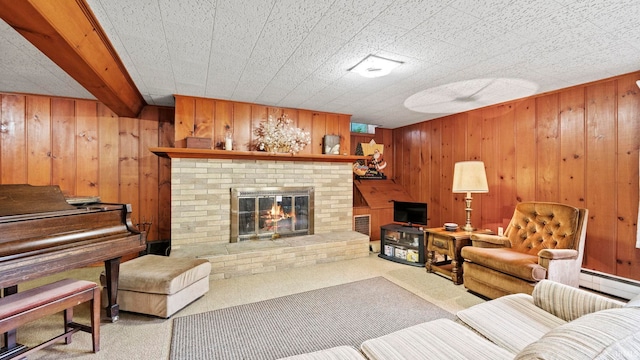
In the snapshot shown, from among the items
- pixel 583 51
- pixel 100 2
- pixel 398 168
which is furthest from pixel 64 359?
pixel 398 168

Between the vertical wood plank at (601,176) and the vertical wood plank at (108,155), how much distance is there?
5.81 metres

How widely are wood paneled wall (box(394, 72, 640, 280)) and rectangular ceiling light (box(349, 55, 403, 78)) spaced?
2.18m

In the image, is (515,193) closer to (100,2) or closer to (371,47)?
(371,47)

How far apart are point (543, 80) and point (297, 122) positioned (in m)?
3.05

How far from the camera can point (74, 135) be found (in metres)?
3.75

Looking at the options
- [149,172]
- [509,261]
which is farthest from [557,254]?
[149,172]

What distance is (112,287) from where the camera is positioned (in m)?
→ 2.30

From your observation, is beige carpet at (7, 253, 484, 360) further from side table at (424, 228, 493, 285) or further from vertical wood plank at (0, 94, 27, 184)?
vertical wood plank at (0, 94, 27, 184)

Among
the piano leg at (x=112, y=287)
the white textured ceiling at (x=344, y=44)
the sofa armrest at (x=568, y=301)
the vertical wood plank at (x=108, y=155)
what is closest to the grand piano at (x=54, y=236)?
the piano leg at (x=112, y=287)

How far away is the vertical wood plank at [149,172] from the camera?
13.3 ft

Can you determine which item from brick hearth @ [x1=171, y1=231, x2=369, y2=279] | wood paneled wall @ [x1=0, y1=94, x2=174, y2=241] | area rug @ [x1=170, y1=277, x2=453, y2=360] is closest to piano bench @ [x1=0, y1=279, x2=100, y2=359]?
area rug @ [x1=170, y1=277, x2=453, y2=360]

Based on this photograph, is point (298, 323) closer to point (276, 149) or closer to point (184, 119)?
point (276, 149)

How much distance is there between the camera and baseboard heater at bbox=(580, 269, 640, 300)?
2.71 m

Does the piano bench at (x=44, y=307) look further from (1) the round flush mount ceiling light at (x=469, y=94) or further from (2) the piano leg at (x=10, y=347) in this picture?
(1) the round flush mount ceiling light at (x=469, y=94)
